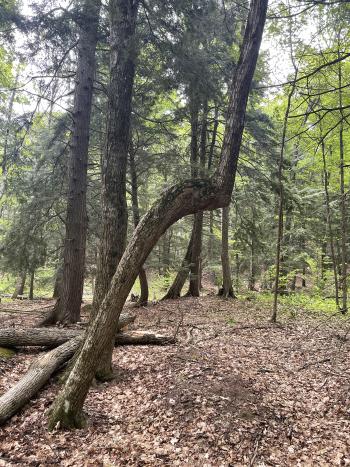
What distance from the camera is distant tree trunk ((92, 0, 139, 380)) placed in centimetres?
478

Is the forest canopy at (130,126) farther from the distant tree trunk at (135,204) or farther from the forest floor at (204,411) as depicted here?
the forest floor at (204,411)

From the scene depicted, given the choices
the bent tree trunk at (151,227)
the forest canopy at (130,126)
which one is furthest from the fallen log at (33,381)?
the bent tree trunk at (151,227)

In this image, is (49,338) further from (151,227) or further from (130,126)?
(130,126)

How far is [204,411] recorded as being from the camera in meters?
4.19

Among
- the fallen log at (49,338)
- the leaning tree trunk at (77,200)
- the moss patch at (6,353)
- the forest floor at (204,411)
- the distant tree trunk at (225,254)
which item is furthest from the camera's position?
the distant tree trunk at (225,254)

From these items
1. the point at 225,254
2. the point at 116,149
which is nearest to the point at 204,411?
the point at 116,149

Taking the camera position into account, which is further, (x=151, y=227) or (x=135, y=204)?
(x=135, y=204)

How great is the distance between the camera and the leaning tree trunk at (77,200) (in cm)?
815

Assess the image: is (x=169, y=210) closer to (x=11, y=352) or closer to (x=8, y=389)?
(x=8, y=389)

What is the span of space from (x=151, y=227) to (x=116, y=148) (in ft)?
5.63

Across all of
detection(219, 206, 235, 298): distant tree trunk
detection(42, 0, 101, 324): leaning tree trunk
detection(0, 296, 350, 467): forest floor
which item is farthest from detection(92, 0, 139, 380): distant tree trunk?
detection(219, 206, 235, 298): distant tree trunk

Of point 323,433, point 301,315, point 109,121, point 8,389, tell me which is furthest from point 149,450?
point 301,315

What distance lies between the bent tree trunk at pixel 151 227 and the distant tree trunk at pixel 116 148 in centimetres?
90

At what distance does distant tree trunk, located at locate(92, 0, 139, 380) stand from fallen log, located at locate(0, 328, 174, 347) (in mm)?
2183
